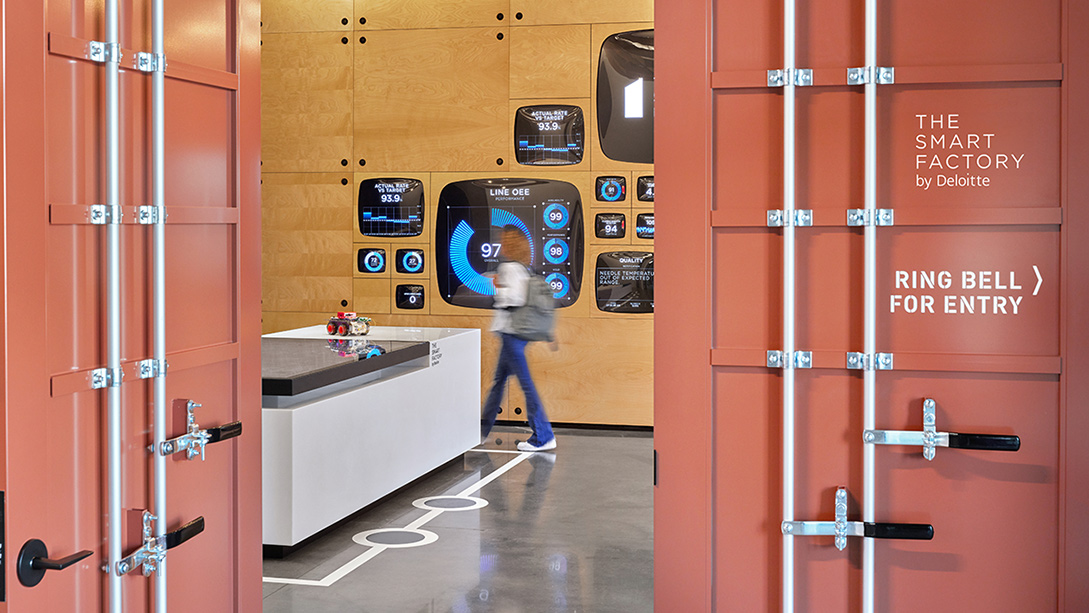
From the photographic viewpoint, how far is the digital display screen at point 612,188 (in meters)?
8.49

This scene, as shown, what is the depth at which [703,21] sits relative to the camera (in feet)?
8.16

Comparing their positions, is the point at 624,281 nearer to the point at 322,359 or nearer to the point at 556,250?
the point at 556,250

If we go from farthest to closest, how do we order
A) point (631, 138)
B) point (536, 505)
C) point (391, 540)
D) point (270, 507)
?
point (631, 138) → point (536, 505) → point (391, 540) → point (270, 507)

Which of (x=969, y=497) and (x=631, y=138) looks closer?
(x=969, y=497)

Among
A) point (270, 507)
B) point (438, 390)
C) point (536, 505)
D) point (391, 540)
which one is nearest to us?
point (270, 507)

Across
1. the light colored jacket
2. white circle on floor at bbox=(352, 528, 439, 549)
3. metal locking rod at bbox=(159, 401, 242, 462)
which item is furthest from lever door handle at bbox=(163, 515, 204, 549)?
the light colored jacket

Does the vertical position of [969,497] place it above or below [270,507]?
above

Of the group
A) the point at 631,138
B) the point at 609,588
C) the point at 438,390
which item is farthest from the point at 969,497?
the point at 631,138

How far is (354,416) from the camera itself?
5.48 metres

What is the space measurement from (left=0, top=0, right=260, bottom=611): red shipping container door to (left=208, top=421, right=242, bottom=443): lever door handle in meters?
0.09

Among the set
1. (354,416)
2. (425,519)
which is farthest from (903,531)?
(425,519)

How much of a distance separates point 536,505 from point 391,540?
3.53ft

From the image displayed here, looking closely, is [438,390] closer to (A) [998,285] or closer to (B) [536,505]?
(B) [536,505]

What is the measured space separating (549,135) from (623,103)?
0.69 meters
